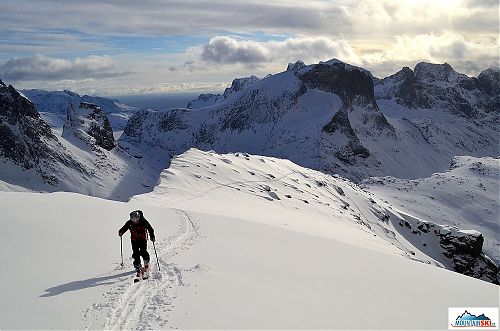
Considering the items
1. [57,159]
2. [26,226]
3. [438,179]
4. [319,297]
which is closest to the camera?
[319,297]

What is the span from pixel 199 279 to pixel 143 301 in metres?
2.27

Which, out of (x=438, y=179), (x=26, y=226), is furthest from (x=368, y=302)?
(x=438, y=179)

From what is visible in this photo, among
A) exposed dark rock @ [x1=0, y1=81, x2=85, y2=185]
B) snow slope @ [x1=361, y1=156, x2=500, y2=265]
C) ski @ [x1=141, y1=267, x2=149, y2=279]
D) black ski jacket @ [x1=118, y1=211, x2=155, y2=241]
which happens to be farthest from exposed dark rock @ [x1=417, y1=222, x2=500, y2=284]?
exposed dark rock @ [x1=0, y1=81, x2=85, y2=185]

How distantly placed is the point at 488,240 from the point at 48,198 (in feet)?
259

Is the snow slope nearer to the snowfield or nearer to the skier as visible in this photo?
the snowfield

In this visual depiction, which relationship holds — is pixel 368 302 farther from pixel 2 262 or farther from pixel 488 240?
pixel 488 240

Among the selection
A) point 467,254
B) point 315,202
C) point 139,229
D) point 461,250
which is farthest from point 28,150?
point 139,229

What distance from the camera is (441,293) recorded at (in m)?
15.4

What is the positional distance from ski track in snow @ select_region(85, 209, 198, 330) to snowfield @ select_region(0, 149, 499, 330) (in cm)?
3

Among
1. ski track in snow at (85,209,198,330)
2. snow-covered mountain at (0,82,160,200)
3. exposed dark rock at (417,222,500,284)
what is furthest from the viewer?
snow-covered mountain at (0,82,160,200)

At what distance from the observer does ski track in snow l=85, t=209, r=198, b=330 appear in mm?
9891

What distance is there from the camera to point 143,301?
11102 millimetres

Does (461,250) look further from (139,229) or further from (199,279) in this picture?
(139,229)

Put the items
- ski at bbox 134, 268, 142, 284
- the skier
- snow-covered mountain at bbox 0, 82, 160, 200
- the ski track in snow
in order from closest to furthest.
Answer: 1. the ski track in snow
2. ski at bbox 134, 268, 142, 284
3. the skier
4. snow-covered mountain at bbox 0, 82, 160, 200
